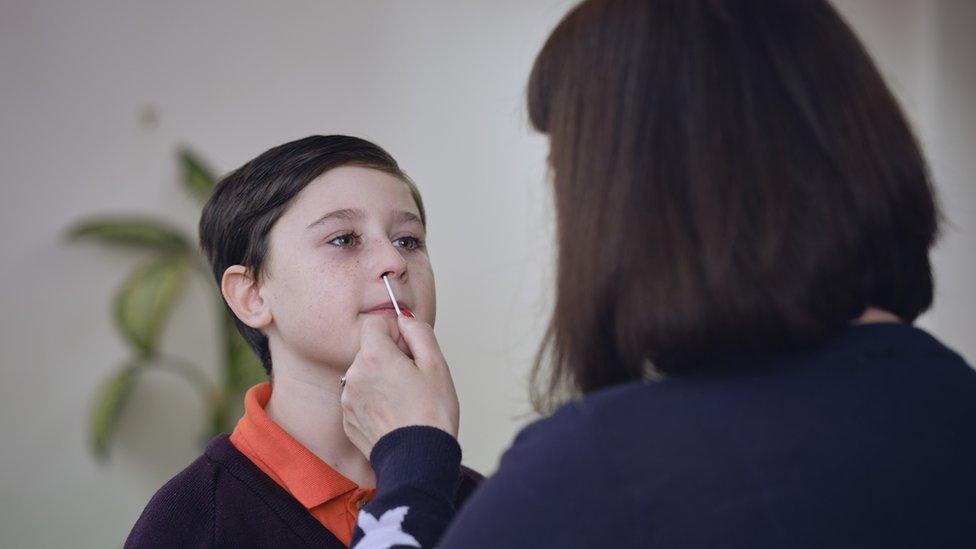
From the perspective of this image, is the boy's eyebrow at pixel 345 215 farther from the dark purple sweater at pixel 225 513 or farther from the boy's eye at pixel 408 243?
the dark purple sweater at pixel 225 513

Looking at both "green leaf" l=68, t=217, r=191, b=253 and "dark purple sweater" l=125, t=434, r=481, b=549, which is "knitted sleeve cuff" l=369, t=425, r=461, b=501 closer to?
"dark purple sweater" l=125, t=434, r=481, b=549

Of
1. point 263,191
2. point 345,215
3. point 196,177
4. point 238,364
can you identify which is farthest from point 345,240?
point 196,177

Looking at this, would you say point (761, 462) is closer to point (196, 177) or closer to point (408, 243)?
point (408, 243)

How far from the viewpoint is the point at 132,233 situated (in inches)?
142

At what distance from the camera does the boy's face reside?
1277mm

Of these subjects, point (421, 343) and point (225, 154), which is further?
point (225, 154)

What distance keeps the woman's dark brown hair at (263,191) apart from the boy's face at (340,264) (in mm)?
16

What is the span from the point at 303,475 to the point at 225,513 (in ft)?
0.38

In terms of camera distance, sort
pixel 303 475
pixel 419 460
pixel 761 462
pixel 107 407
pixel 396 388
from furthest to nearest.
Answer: pixel 107 407 → pixel 303 475 → pixel 396 388 → pixel 419 460 → pixel 761 462

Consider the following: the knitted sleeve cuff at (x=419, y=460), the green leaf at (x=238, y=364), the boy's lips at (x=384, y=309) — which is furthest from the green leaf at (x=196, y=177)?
the knitted sleeve cuff at (x=419, y=460)

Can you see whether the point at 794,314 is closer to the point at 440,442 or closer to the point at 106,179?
the point at 440,442

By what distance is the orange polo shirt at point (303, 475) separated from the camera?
1218mm

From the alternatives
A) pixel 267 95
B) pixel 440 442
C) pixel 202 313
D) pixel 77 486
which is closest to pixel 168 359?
pixel 202 313

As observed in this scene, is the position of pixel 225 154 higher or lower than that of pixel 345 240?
lower
